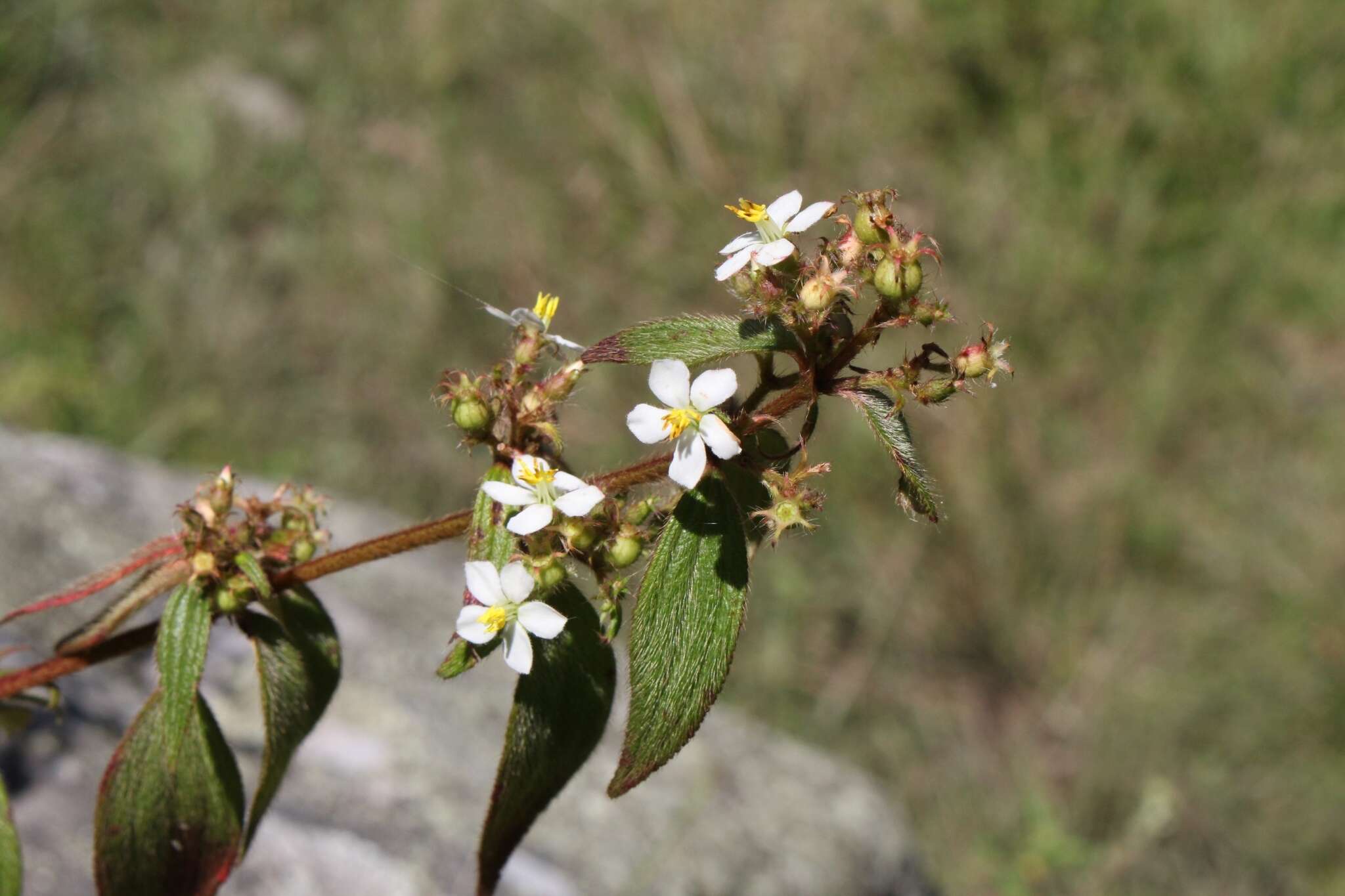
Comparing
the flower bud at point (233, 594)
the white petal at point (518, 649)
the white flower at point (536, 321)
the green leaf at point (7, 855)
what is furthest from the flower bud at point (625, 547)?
the green leaf at point (7, 855)

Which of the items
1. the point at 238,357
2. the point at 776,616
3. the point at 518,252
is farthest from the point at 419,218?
the point at 776,616

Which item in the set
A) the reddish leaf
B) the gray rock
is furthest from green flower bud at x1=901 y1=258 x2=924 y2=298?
the gray rock

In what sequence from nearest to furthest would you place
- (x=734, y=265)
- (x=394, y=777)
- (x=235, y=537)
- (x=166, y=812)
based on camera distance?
(x=734, y=265) < (x=235, y=537) < (x=166, y=812) < (x=394, y=777)

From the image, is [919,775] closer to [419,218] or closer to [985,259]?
[985,259]

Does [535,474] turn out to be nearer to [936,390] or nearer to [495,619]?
[495,619]

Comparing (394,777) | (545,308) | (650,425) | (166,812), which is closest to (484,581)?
(650,425)

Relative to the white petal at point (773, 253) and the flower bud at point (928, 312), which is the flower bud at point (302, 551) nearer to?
the white petal at point (773, 253)
